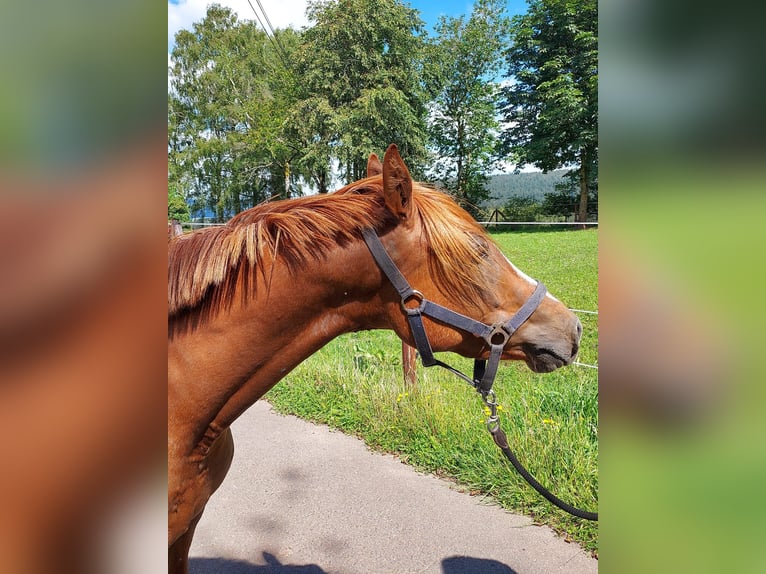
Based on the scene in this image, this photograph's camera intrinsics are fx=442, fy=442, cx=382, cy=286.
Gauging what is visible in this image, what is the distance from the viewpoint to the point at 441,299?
5.09ft

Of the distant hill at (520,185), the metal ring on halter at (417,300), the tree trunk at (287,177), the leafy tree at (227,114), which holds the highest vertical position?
the leafy tree at (227,114)

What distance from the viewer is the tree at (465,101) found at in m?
22.6

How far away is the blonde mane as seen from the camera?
4.51 ft

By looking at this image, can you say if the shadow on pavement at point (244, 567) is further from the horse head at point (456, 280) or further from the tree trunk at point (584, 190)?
the tree trunk at point (584, 190)

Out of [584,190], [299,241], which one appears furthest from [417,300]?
[584,190]

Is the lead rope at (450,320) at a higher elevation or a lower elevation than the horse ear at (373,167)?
lower

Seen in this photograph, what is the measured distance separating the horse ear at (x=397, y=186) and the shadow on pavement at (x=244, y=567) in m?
2.27

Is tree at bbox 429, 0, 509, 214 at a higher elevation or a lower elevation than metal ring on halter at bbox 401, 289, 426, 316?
higher

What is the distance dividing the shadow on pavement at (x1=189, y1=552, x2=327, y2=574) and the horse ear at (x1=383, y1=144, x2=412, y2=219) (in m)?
2.27

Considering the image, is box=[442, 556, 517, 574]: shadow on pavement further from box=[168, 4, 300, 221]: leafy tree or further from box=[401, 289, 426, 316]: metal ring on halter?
box=[168, 4, 300, 221]: leafy tree
